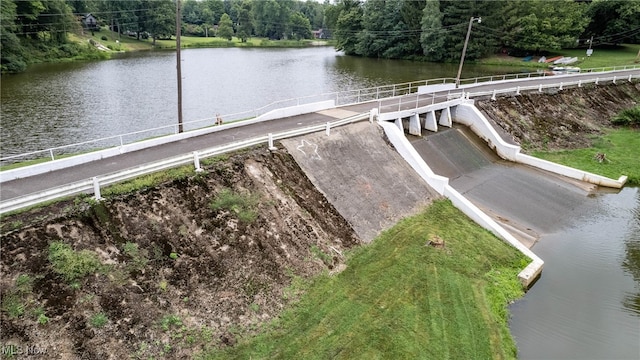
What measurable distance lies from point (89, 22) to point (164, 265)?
10999 cm

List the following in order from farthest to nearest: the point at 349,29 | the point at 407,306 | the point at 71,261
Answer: the point at 349,29 → the point at 407,306 → the point at 71,261

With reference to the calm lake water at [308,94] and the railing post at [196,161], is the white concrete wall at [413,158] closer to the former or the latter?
the calm lake water at [308,94]

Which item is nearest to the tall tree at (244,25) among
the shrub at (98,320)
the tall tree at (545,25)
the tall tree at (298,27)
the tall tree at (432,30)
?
the tall tree at (298,27)

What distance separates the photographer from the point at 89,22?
99375 mm

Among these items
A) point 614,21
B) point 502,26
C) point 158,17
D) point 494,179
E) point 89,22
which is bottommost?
point 89,22

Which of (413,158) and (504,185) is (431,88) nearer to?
(504,185)

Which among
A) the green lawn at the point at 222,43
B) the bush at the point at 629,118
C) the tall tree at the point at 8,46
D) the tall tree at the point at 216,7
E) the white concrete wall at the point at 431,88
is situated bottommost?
the green lawn at the point at 222,43

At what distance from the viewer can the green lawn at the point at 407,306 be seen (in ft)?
37.4

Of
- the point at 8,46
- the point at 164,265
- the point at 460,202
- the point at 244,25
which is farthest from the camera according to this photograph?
the point at 244,25

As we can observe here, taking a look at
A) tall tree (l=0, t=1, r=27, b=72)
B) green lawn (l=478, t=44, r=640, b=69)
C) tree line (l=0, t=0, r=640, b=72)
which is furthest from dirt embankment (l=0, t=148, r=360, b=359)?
green lawn (l=478, t=44, r=640, b=69)

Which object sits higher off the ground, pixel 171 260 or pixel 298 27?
pixel 171 260

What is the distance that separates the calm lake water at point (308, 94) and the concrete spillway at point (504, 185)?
1.06 metres

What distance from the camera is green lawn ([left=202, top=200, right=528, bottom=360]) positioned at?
37.4 ft

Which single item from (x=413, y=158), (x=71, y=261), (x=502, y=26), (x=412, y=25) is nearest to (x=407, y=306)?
(x=71, y=261)
